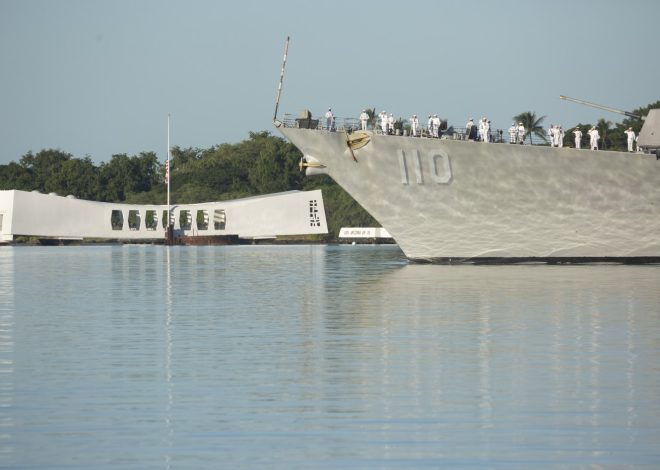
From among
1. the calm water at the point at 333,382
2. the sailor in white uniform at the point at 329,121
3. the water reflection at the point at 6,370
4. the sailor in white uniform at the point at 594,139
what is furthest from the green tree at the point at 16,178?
the calm water at the point at 333,382

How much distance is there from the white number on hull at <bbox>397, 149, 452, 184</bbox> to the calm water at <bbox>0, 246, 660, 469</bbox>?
19038 millimetres

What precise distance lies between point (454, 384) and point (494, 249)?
35374mm

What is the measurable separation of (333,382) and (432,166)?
1345 inches

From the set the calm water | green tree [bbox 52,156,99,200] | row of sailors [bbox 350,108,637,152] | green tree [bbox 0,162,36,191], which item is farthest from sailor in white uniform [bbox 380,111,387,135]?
green tree [bbox 0,162,36,191]


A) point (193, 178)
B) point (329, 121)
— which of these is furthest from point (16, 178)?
point (329, 121)

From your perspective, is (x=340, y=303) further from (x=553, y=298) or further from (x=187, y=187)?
(x=187, y=187)

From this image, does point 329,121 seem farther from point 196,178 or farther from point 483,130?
point 196,178

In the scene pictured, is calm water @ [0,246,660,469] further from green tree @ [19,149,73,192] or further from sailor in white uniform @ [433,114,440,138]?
green tree @ [19,149,73,192]

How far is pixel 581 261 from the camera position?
51094 mm

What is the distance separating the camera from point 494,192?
48469 mm

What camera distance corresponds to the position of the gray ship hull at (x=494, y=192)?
48500 mm

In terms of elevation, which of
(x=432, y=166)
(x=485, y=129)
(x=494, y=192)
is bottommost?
(x=494, y=192)

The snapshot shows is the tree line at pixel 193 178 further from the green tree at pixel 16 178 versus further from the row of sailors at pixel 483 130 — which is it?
the row of sailors at pixel 483 130

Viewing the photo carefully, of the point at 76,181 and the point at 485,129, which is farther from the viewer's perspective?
the point at 76,181
